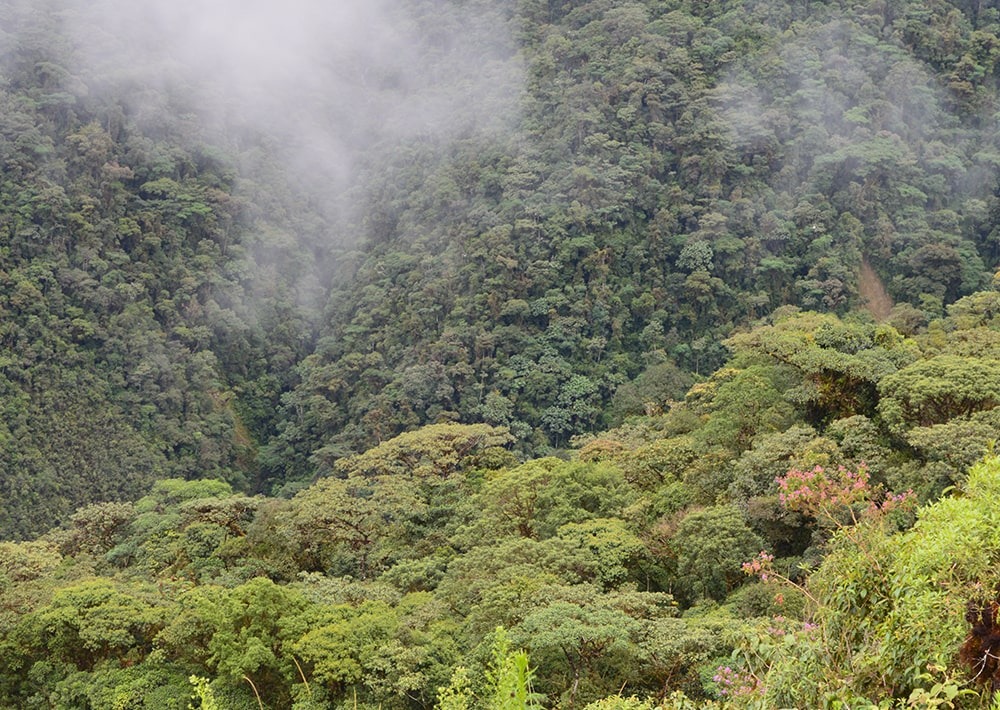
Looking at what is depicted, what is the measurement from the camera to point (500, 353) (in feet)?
→ 123

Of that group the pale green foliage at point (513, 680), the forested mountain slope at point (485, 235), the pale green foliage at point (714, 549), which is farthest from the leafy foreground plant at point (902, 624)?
the forested mountain slope at point (485, 235)

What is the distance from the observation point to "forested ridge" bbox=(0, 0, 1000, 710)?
11.8 meters

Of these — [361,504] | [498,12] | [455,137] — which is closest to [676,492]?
[361,504]

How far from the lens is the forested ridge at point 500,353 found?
11844 mm

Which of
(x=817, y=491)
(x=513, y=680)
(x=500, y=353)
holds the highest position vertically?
(x=500, y=353)

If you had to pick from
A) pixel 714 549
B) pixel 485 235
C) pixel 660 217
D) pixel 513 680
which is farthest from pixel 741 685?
pixel 660 217

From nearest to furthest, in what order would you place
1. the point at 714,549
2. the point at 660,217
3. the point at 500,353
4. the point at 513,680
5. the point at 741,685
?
the point at 513,680 → the point at 741,685 → the point at 714,549 → the point at 500,353 → the point at 660,217

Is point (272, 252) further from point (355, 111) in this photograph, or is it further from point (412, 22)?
point (412, 22)

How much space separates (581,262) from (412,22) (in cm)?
2635

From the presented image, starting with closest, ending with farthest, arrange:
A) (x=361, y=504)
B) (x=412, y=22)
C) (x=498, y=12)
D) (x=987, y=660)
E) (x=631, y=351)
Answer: (x=987, y=660) → (x=361, y=504) → (x=631, y=351) → (x=498, y=12) → (x=412, y=22)

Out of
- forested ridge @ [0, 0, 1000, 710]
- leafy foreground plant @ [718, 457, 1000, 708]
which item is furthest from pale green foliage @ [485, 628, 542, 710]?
leafy foreground plant @ [718, 457, 1000, 708]

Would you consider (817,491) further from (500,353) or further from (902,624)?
(500,353)

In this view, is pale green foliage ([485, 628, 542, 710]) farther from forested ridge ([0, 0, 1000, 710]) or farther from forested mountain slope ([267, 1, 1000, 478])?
forested mountain slope ([267, 1, 1000, 478])

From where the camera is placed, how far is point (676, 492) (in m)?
16.6
